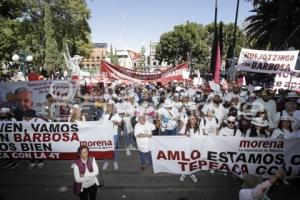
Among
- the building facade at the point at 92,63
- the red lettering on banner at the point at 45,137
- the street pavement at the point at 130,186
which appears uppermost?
the building facade at the point at 92,63

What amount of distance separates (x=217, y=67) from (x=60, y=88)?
6315 mm

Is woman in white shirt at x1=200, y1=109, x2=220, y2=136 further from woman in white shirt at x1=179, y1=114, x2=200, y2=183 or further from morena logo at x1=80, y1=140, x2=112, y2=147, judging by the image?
morena logo at x1=80, y1=140, x2=112, y2=147

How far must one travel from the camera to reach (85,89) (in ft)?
80.5

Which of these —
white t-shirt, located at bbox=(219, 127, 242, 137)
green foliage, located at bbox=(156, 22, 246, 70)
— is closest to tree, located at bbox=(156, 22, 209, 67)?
green foliage, located at bbox=(156, 22, 246, 70)

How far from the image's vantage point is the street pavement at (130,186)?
29.4ft

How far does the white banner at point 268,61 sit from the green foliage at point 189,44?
186 feet

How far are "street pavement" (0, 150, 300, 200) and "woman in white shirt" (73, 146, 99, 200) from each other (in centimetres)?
179

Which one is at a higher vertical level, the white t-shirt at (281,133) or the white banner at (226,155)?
the white t-shirt at (281,133)

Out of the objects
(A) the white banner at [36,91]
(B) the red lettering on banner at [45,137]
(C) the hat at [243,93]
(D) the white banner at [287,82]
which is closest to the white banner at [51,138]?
(B) the red lettering on banner at [45,137]

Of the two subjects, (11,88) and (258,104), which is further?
(11,88)

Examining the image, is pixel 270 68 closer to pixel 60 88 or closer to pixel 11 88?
pixel 60 88

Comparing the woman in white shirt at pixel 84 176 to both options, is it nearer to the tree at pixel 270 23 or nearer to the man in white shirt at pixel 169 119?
the man in white shirt at pixel 169 119

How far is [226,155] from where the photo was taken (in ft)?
31.2

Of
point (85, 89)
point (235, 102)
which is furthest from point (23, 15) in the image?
point (235, 102)
